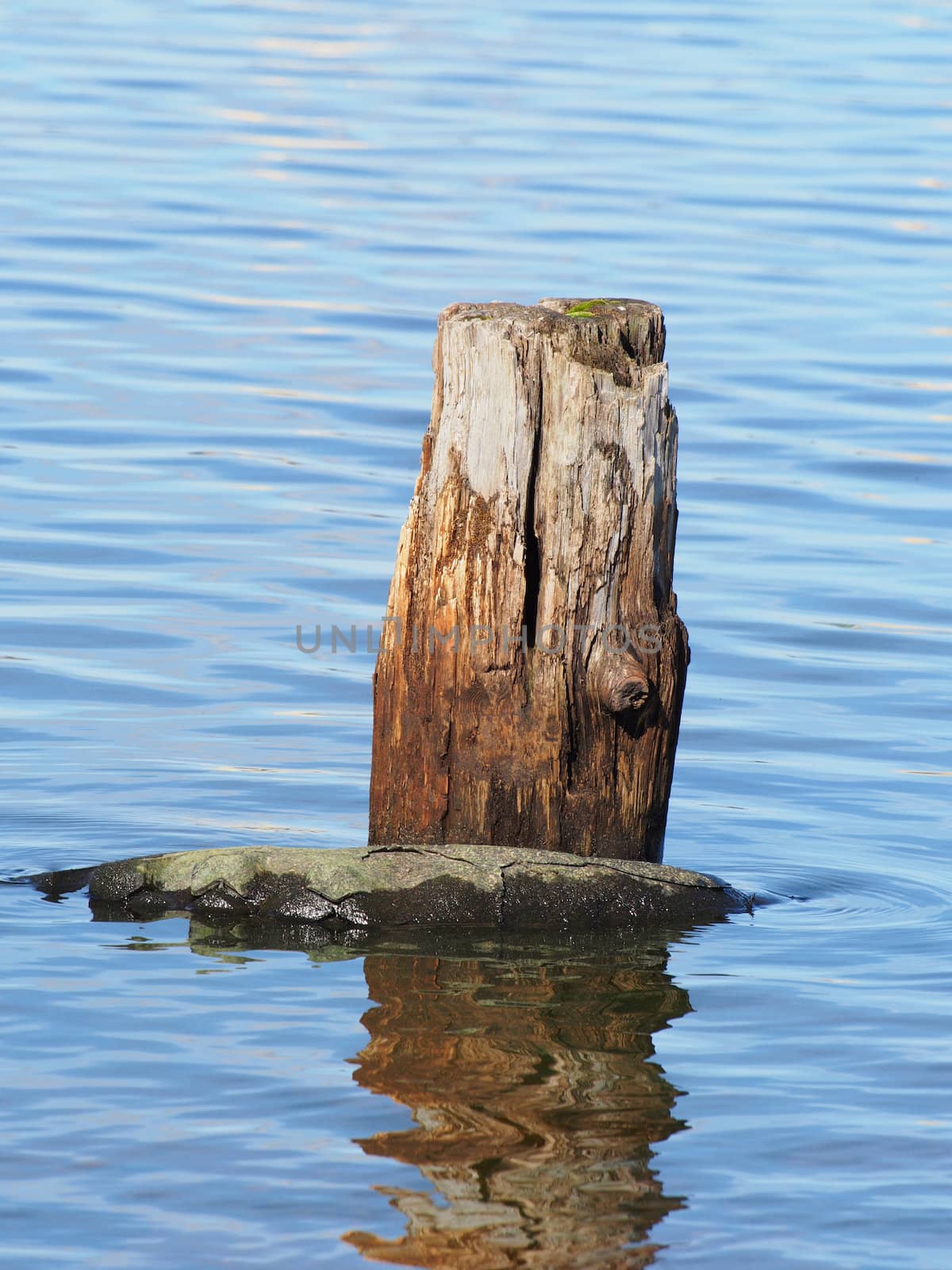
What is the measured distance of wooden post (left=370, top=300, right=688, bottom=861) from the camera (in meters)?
6.63

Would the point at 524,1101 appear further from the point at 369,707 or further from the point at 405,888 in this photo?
the point at 369,707

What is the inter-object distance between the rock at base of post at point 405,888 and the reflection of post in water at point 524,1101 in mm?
181

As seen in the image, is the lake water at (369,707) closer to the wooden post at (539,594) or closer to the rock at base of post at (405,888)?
the rock at base of post at (405,888)

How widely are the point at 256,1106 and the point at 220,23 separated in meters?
36.0

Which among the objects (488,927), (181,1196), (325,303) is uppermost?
(325,303)

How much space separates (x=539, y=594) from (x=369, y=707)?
3.29 meters

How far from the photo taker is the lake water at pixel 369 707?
536 cm

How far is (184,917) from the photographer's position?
7.00 metres

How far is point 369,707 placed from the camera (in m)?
9.95

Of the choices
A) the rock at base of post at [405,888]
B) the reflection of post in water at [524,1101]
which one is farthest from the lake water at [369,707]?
the rock at base of post at [405,888]

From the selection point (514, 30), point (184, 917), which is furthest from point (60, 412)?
point (514, 30)

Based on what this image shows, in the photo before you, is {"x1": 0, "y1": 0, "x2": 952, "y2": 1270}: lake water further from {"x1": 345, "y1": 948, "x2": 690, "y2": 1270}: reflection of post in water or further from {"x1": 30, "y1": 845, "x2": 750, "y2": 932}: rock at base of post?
{"x1": 30, "y1": 845, "x2": 750, "y2": 932}: rock at base of post

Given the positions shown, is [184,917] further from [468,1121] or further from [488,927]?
[468,1121]

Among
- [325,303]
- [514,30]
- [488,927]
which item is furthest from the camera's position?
[514,30]
